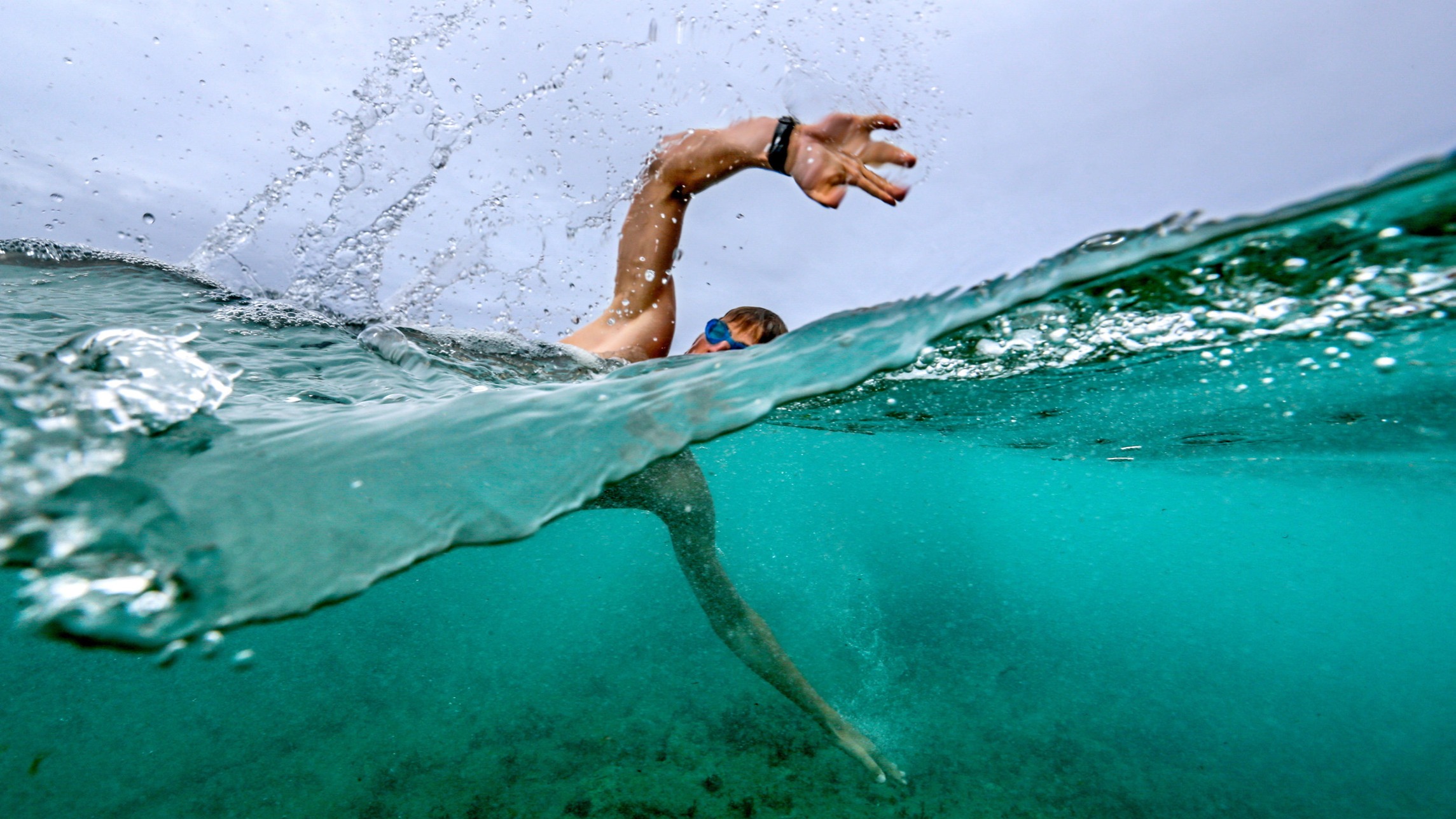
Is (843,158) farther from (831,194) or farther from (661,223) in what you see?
(661,223)

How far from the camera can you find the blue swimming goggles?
5242mm

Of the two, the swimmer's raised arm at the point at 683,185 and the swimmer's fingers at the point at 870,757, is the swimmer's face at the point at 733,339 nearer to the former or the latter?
the swimmer's raised arm at the point at 683,185

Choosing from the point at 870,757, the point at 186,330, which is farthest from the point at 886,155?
the point at 870,757

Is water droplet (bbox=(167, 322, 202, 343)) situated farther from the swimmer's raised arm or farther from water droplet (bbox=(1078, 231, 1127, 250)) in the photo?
water droplet (bbox=(1078, 231, 1127, 250))

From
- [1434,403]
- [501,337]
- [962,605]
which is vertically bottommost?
[962,605]

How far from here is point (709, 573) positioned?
569cm

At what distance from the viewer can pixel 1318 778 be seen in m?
10.9

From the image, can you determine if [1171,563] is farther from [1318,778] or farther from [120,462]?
[120,462]

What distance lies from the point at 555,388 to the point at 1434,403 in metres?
13.2

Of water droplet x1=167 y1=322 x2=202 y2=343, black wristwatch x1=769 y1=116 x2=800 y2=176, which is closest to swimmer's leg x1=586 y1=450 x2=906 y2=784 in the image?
black wristwatch x1=769 y1=116 x2=800 y2=176

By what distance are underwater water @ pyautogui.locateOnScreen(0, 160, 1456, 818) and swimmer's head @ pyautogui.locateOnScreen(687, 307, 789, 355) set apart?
26.6 inches

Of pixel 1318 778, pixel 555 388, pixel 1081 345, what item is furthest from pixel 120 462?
pixel 1318 778

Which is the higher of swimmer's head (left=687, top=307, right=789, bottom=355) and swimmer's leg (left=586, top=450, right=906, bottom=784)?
swimmer's head (left=687, top=307, right=789, bottom=355)

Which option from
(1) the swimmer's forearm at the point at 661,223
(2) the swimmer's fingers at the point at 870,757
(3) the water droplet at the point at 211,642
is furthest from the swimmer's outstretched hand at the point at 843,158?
(2) the swimmer's fingers at the point at 870,757
